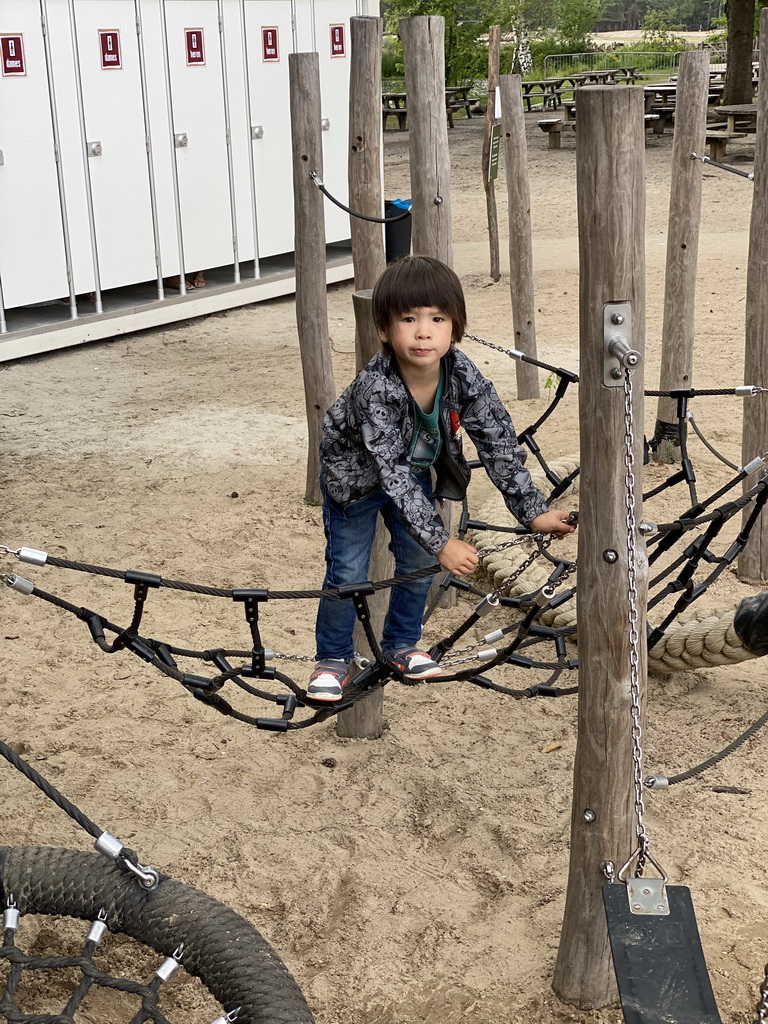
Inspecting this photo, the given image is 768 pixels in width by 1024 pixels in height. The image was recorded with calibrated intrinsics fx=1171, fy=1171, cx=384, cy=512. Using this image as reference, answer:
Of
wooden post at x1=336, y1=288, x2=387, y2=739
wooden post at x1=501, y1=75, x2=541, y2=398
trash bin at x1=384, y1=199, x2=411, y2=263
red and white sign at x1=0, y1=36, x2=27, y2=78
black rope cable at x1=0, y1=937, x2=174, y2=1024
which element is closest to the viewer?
black rope cable at x1=0, y1=937, x2=174, y2=1024

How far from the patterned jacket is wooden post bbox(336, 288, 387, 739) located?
577 mm

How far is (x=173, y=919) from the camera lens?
250cm

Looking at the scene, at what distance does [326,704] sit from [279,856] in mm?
553

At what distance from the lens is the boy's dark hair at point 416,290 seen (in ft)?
8.50

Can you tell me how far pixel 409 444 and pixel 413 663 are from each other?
0.60 m

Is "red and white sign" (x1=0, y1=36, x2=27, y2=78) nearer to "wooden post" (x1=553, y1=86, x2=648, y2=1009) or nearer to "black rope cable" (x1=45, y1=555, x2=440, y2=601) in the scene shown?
"black rope cable" (x1=45, y1=555, x2=440, y2=601)

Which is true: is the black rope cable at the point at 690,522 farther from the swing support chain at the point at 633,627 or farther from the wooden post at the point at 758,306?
the wooden post at the point at 758,306

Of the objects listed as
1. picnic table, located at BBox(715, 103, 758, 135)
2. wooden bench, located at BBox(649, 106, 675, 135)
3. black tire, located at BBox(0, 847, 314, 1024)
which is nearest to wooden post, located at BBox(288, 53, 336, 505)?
black tire, located at BBox(0, 847, 314, 1024)

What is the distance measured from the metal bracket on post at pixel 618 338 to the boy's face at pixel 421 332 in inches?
21.7

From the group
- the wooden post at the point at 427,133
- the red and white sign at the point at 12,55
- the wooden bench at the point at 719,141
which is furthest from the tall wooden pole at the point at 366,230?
the wooden bench at the point at 719,141

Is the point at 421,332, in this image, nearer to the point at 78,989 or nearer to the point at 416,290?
the point at 416,290

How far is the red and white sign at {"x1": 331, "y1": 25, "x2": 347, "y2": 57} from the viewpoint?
9700mm

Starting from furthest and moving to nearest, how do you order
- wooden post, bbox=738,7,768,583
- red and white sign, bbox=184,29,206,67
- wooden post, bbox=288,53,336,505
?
red and white sign, bbox=184,29,206,67, wooden post, bbox=288,53,336,505, wooden post, bbox=738,7,768,583

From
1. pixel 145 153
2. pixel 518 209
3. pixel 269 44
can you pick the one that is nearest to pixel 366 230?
pixel 518 209
